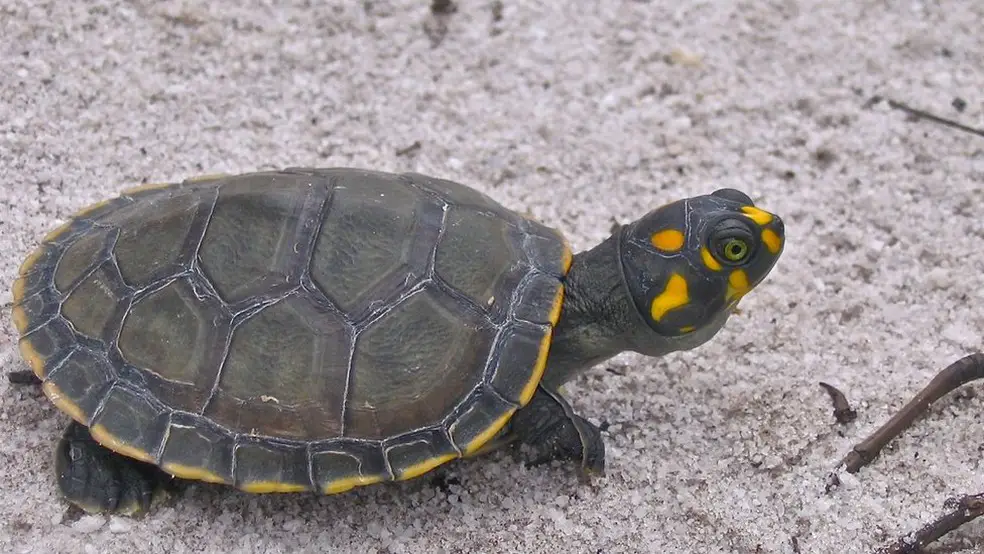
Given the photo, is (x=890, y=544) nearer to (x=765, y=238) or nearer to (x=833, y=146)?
(x=765, y=238)

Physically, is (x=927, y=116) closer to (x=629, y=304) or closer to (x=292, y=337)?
(x=629, y=304)

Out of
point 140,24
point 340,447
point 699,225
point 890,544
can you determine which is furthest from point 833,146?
point 140,24

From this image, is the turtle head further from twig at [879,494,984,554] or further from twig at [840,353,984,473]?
twig at [879,494,984,554]

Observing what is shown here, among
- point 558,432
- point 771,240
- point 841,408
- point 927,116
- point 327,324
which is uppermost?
point 771,240

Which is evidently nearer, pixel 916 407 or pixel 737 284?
pixel 737 284

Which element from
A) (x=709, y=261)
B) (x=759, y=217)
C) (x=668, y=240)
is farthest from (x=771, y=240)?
(x=668, y=240)

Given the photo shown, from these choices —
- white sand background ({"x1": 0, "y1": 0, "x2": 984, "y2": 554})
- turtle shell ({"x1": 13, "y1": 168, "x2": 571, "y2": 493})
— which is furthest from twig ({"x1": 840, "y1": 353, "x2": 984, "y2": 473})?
turtle shell ({"x1": 13, "y1": 168, "x2": 571, "y2": 493})

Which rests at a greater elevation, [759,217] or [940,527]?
[759,217]
